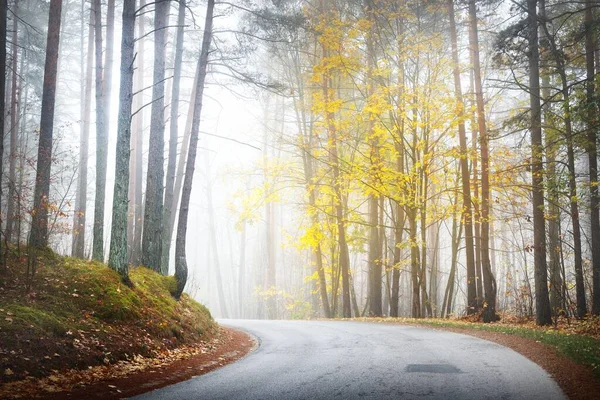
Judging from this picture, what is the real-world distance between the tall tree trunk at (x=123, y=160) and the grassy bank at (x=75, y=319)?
0.46m

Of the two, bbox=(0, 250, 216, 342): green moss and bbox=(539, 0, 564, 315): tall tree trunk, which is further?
bbox=(539, 0, 564, 315): tall tree trunk

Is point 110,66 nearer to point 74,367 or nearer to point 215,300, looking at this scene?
point 74,367

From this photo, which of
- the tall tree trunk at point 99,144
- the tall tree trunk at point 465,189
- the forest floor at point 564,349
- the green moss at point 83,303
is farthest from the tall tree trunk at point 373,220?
the green moss at point 83,303

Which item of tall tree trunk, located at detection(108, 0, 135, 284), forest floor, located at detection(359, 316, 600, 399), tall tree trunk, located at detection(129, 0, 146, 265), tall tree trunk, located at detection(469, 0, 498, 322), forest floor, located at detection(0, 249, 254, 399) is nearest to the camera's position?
forest floor, located at detection(0, 249, 254, 399)

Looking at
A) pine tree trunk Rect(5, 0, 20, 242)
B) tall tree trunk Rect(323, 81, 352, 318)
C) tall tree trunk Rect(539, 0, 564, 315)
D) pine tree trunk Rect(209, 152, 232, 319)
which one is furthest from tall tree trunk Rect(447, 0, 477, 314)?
pine tree trunk Rect(209, 152, 232, 319)

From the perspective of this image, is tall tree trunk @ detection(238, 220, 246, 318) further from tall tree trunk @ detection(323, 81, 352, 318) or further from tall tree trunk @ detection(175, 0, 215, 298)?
tall tree trunk @ detection(175, 0, 215, 298)

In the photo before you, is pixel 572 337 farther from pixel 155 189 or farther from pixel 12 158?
pixel 12 158

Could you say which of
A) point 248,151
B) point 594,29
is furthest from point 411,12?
point 248,151

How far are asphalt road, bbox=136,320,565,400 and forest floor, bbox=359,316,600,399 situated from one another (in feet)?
0.81

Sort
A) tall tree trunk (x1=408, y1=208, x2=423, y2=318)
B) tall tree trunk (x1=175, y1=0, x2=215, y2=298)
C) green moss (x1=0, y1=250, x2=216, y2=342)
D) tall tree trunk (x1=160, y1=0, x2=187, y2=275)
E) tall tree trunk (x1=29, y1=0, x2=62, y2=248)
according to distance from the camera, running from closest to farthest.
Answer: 1. green moss (x1=0, y1=250, x2=216, y2=342)
2. tall tree trunk (x1=29, y1=0, x2=62, y2=248)
3. tall tree trunk (x1=175, y1=0, x2=215, y2=298)
4. tall tree trunk (x1=160, y1=0, x2=187, y2=275)
5. tall tree trunk (x1=408, y1=208, x2=423, y2=318)

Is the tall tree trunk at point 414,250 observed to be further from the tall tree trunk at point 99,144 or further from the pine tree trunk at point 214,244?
the pine tree trunk at point 214,244

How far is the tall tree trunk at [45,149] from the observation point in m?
9.15

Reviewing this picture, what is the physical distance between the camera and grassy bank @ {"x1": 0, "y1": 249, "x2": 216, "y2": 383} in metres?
6.53

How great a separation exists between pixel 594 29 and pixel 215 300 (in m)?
50.9
